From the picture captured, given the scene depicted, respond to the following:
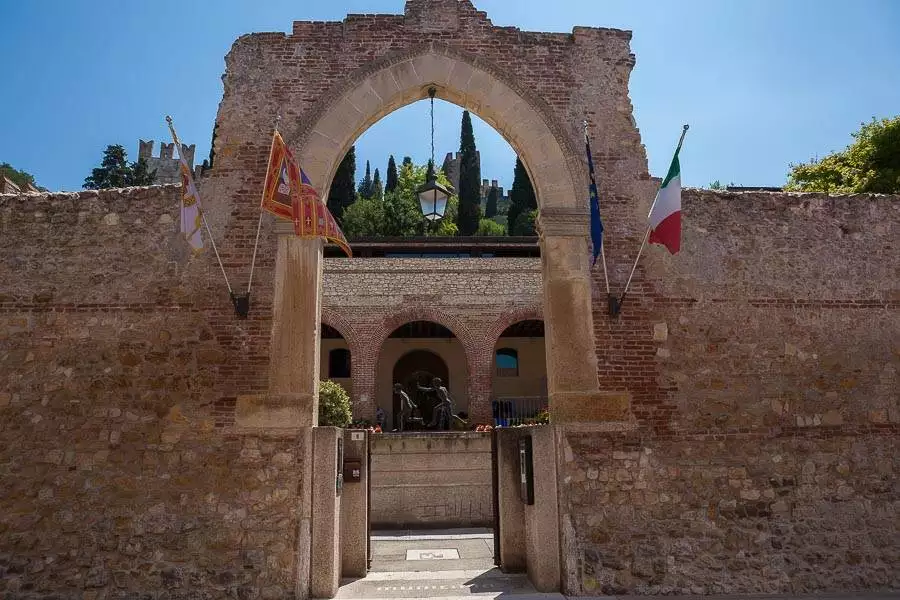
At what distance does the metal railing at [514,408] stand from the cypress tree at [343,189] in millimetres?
22569

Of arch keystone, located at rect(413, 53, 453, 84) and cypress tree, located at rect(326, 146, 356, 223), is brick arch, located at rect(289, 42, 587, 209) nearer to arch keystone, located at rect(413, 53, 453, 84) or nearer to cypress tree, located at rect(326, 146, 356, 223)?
arch keystone, located at rect(413, 53, 453, 84)

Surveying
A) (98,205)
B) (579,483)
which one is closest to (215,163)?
(98,205)

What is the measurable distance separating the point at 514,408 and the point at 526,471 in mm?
15021

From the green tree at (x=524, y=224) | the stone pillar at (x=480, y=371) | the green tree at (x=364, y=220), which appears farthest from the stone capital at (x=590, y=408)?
the green tree at (x=524, y=224)

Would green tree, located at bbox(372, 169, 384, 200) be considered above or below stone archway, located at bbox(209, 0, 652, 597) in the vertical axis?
above

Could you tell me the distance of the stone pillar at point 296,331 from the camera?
7.23 meters

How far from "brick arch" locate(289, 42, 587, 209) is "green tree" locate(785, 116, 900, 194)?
11312mm

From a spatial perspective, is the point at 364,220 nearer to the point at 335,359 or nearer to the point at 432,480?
the point at 335,359

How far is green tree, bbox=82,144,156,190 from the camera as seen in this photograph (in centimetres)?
4588

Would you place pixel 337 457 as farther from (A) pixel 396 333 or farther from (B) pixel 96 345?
(A) pixel 396 333

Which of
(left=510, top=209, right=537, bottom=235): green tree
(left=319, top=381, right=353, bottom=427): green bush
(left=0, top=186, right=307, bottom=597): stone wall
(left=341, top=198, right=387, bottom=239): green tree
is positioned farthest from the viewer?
(left=510, top=209, right=537, bottom=235): green tree

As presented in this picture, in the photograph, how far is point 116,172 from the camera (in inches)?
1817

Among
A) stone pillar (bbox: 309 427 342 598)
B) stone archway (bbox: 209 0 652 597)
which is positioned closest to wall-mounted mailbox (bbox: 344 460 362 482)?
stone pillar (bbox: 309 427 342 598)

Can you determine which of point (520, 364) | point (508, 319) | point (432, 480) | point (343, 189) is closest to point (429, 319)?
point (508, 319)
